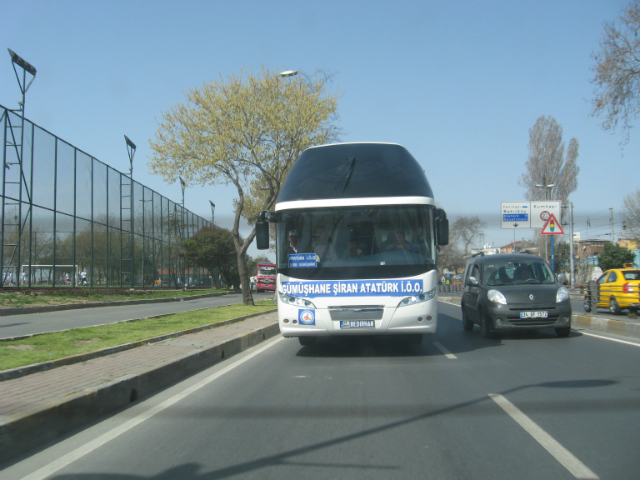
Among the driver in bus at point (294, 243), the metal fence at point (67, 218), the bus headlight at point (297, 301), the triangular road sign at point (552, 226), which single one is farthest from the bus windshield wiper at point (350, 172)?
the metal fence at point (67, 218)

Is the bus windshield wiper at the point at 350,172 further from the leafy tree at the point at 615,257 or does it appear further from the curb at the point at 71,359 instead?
the leafy tree at the point at 615,257

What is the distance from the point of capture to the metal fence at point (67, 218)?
22656 millimetres

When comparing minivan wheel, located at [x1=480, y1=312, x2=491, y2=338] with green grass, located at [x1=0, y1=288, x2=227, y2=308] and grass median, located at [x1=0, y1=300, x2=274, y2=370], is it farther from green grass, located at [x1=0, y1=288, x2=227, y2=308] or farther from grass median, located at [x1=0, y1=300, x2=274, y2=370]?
green grass, located at [x1=0, y1=288, x2=227, y2=308]

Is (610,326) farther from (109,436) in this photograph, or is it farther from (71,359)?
(109,436)

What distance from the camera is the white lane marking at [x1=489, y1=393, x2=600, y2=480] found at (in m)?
3.97

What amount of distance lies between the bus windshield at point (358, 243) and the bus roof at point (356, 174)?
0.29 meters

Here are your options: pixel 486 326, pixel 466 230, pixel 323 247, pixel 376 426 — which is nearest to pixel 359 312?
pixel 323 247

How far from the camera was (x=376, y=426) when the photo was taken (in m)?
5.20

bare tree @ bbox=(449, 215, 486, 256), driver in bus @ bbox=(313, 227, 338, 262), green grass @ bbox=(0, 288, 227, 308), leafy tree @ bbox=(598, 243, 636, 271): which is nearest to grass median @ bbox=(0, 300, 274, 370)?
driver in bus @ bbox=(313, 227, 338, 262)

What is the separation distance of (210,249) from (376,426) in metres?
46.9

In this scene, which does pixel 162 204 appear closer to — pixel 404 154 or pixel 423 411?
pixel 404 154

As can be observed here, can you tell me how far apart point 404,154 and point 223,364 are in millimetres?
4832

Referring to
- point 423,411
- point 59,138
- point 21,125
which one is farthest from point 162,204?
point 423,411

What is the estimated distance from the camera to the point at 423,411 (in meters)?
5.73
